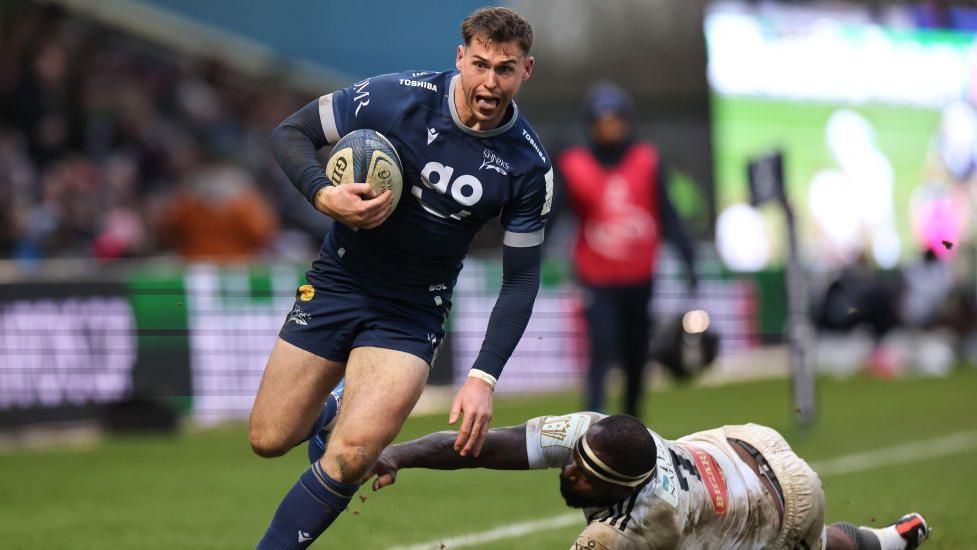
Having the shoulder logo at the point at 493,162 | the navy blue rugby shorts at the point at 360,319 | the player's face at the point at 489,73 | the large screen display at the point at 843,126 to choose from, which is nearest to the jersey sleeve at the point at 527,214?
the shoulder logo at the point at 493,162

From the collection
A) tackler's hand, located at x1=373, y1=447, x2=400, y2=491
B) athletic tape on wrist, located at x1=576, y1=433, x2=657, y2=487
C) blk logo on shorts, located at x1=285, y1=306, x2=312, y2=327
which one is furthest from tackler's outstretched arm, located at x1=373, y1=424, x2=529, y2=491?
blk logo on shorts, located at x1=285, y1=306, x2=312, y2=327

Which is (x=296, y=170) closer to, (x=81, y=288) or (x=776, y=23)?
(x=81, y=288)

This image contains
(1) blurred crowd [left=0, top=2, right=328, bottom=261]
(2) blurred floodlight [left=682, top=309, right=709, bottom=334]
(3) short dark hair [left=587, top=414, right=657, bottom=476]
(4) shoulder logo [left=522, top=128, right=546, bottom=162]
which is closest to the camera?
(3) short dark hair [left=587, top=414, right=657, bottom=476]

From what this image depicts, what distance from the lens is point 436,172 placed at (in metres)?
6.16

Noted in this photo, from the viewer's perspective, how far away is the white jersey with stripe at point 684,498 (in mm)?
5488

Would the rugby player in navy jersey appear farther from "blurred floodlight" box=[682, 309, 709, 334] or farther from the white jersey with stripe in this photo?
"blurred floodlight" box=[682, 309, 709, 334]

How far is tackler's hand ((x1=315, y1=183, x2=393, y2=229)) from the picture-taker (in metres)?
5.65

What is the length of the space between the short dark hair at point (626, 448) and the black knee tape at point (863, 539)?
5.22ft

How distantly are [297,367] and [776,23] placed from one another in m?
17.4

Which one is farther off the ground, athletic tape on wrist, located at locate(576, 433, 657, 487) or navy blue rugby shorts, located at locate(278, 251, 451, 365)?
navy blue rugby shorts, located at locate(278, 251, 451, 365)

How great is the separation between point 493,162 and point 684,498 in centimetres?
166

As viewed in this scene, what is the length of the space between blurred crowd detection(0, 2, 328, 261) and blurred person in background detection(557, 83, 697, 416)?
5.11 meters

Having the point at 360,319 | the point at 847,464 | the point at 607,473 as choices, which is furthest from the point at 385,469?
the point at 847,464

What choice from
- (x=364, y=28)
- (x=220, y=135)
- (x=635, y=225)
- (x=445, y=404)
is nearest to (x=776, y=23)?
(x=364, y=28)
